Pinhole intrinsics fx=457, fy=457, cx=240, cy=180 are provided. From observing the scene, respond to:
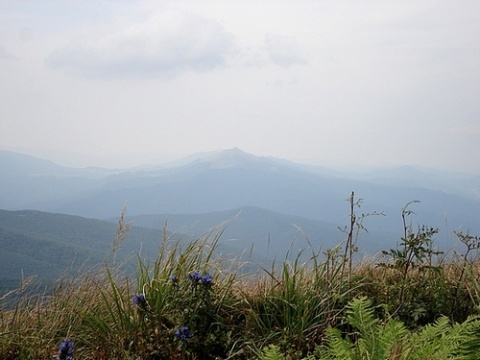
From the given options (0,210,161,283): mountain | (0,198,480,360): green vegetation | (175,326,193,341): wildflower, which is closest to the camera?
(175,326,193,341): wildflower

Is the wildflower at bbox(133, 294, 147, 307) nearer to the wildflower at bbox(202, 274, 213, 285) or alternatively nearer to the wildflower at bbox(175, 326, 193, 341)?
the wildflower at bbox(175, 326, 193, 341)

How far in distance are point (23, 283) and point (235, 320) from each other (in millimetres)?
1949

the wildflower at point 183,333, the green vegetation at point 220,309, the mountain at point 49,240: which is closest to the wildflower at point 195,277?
the green vegetation at point 220,309

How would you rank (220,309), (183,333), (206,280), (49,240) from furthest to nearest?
(49,240)
(220,309)
(206,280)
(183,333)

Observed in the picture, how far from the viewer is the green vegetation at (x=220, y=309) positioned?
290cm

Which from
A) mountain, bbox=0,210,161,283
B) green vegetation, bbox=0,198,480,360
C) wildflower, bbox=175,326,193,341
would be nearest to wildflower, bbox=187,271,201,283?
green vegetation, bbox=0,198,480,360

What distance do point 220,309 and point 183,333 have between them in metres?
0.59

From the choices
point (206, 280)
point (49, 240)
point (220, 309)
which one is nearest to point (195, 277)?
point (206, 280)

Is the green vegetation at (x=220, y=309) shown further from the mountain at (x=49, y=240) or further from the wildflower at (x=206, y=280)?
the mountain at (x=49, y=240)

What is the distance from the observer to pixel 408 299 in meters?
3.35

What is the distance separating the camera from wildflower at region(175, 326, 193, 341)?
2770 millimetres

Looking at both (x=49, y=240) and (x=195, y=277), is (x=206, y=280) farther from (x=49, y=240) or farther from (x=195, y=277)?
(x=49, y=240)

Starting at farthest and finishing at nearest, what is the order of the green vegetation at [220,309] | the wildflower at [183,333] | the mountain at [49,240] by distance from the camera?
the mountain at [49,240] → the green vegetation at [220,309] → the wildflower at [183,333]

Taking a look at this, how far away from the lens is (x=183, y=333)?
9.23ft
